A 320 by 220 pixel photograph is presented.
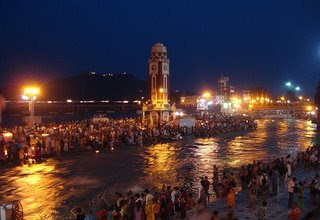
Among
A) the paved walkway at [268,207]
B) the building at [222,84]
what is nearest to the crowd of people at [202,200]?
the paved walkway at [268,207]

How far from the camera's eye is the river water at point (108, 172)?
57.9ft

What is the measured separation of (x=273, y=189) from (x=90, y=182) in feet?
29.8

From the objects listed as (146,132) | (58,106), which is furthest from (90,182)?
(58,106)

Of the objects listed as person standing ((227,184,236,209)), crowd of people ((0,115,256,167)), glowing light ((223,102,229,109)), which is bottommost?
person standing ((227,184,236,209))

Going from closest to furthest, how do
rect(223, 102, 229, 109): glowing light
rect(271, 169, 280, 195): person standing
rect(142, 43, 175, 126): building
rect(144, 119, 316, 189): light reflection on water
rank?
rect(271, 169, 280, 195): person standing
rect(144, 119, 316, 189): light reflection on water
rect(142, 43, 175, 126): building
rect(223, 102, 229, 109): glowing light

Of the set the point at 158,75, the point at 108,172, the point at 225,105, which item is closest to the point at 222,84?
the point at 225,105

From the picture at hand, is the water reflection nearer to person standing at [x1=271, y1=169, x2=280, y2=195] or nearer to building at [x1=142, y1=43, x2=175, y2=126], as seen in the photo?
person standing at [x1=271, y1=169, x2=280, y2=195]

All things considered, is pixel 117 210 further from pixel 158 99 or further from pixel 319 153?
pixel 158 99

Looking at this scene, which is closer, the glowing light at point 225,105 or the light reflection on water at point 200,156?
the light reflection on water at point 200,156

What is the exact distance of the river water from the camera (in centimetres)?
1766

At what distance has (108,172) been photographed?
942 inches

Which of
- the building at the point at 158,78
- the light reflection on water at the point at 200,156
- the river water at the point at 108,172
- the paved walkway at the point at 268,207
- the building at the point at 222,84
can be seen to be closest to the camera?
the paved walkway at the point at 268,207

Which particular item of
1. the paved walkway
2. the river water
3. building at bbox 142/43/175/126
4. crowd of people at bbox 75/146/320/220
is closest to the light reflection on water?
the river water

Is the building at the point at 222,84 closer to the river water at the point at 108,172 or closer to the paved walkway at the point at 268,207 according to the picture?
the river water at the point at 108,172
